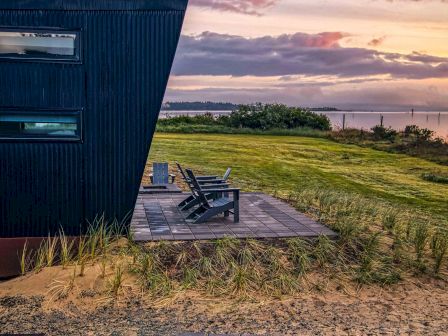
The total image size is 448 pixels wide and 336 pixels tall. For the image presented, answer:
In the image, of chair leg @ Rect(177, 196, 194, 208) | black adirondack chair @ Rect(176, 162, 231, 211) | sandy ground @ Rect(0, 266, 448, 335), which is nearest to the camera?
sandy ground @ Rect(0, 266, 448, 335)

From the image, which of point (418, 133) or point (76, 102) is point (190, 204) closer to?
point (76, 102)

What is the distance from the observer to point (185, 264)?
735cm

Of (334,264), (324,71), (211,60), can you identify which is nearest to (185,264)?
(334,264)

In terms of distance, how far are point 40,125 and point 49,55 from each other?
3.35 ft

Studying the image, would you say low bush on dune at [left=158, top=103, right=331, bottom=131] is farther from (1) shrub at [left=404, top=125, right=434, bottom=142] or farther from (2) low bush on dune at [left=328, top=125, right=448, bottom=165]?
(1) shrub at [left=404, top=125, right=434, bottom=142]

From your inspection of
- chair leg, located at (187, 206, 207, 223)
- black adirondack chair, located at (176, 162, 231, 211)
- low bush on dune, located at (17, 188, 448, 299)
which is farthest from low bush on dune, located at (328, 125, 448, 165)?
chair leg, located at (187, 206, 207, 223)

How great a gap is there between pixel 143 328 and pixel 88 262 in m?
1.92

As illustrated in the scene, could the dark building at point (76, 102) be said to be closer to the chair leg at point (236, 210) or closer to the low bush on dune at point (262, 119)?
the chair leg at point (236, 210)

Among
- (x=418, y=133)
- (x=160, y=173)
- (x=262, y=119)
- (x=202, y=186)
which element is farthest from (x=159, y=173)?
(x=262, y=119)

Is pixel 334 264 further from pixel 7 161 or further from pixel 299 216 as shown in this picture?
pixel 7 161

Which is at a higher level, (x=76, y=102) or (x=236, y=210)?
(x=76, y=102)

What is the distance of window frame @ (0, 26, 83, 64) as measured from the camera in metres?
7.67

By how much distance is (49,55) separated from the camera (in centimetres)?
781

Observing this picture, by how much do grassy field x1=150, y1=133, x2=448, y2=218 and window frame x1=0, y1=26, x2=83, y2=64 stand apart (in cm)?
640
